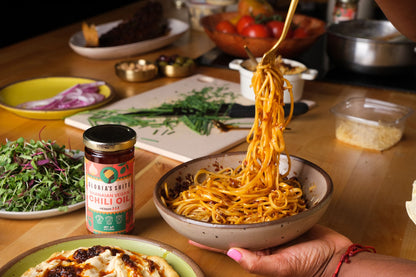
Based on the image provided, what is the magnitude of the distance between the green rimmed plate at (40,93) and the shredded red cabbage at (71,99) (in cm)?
4

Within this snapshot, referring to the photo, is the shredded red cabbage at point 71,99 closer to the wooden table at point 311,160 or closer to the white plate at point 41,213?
the wooden table at point 311,160

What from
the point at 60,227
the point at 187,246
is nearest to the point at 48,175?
the point at 60,227

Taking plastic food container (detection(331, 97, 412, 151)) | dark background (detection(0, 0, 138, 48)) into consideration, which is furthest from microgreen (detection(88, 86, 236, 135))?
dark background (detection(0, 0, 138, 48))

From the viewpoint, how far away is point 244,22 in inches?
99.6

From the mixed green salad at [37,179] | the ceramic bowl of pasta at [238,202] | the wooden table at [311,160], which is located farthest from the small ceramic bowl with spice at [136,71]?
the ceramic bowl of pasta at [238,202]

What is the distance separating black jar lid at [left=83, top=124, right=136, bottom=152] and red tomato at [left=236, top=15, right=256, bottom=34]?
1.57m

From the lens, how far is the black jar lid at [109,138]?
3.38ft

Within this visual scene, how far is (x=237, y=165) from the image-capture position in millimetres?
1272

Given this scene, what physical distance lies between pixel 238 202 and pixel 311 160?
55cm

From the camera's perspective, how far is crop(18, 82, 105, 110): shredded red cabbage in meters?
1.88

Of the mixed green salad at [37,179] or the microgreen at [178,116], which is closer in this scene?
the mixed green salad at [37,179]

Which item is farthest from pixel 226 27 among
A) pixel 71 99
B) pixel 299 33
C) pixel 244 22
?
pixel 71 99

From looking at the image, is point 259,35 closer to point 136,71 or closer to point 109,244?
point 136,71

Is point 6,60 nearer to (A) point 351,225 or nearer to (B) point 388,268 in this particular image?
(A) point 351,225
